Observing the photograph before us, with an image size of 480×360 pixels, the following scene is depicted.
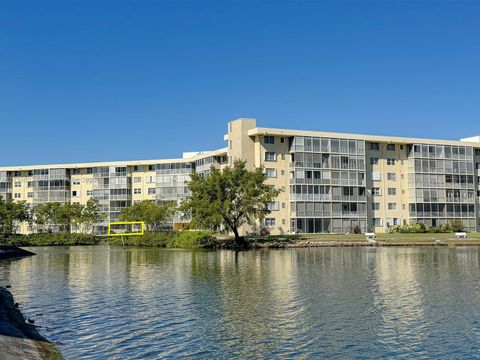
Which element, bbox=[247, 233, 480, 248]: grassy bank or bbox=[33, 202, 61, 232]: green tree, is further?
bbox=[33, 202, 61, 232]: green tree

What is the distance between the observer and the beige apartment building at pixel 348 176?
99.1m

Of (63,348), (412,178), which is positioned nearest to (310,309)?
(63,348)

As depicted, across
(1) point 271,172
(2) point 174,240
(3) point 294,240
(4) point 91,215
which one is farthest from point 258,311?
(4) point 91,215

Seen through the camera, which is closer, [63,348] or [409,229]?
[63,348]

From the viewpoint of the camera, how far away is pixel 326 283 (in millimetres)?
38094

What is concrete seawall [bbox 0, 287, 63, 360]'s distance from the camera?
18297 millimetres

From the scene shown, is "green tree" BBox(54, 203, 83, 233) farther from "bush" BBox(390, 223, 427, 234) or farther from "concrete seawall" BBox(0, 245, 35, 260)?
"bush" BBox(390, 223, 427, 234)

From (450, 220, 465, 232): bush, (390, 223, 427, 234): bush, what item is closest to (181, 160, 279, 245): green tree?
(390, 223, 427, 234): bush

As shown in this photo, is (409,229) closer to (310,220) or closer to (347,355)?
(310,220)

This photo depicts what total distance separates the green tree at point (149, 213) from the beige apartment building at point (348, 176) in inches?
417

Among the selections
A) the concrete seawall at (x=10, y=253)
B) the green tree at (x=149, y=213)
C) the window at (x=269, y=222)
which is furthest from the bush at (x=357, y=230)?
the concrete seawall at (x=10, y=253)

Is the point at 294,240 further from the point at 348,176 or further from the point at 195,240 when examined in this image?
the point at 348,176

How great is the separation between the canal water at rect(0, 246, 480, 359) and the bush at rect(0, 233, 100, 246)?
204ft

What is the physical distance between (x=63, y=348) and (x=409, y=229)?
86628mm
